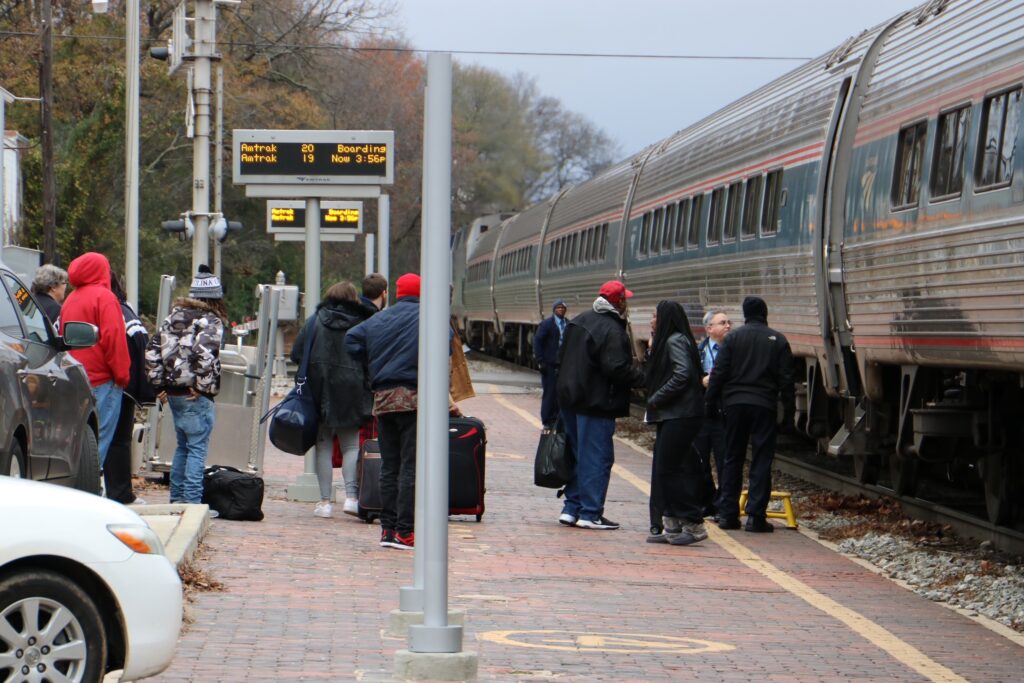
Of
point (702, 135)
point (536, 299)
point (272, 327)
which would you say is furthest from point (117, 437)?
point (536, 299)

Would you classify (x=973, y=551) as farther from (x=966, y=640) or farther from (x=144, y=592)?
(x=144, y=592)

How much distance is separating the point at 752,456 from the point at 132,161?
14204 millimetres

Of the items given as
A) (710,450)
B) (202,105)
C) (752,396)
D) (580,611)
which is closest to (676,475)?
(752,396)

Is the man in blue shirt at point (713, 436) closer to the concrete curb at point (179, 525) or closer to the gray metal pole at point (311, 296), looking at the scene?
the gray metal pole at point (311, 296)

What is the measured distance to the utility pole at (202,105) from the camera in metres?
22.7

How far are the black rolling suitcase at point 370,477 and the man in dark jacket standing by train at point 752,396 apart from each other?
2769mm

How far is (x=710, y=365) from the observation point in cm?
1616

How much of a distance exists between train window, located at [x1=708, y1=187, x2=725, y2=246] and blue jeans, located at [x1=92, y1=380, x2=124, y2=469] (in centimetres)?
863

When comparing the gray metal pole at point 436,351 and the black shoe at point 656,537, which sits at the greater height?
the gray metal pole at point 436,351

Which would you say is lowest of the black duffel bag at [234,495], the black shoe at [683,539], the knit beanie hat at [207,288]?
the black shoe at [683,539]

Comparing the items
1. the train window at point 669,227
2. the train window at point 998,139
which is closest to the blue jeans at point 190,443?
the train window at point 998,139

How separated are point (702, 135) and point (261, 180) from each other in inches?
330

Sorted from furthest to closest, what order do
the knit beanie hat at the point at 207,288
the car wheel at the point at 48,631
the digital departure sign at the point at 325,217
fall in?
the digital departure sign at the point at 325,217, the knit beanie hat at the point at 207,288, the car wheel at the point at 48,631

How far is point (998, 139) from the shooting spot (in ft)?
36.8
